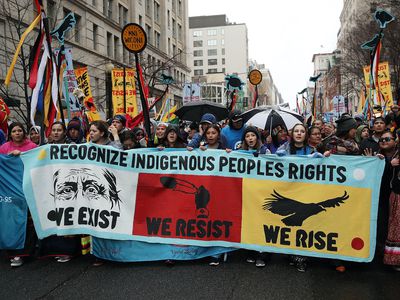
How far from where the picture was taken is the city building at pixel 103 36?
50.5 feet

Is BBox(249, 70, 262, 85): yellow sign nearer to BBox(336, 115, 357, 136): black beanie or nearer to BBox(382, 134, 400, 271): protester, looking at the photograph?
BBox(336, 115, 357, 136): black beanie

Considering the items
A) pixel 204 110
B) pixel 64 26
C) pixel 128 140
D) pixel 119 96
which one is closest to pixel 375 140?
pixel 128 140

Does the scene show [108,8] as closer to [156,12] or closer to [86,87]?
[156,12]

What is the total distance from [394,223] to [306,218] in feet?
3.14

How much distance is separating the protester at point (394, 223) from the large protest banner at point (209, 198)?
0.17 meters

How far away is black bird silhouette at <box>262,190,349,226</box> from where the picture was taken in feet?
14.0

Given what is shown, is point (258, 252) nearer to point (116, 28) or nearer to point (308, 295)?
point (308, 295)

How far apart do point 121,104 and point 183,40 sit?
36.5 m

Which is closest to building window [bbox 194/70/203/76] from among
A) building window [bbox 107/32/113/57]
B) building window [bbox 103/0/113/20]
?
building window [bbox 103/0/113/20]

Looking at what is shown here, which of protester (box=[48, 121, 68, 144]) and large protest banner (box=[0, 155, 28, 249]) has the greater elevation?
protester (box=[48, 121, 68, 144])

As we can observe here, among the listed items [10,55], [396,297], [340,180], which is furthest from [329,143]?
[10,55]

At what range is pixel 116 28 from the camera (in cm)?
2803

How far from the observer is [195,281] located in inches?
156

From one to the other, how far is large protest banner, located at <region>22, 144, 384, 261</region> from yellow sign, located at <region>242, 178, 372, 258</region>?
0.04ft
